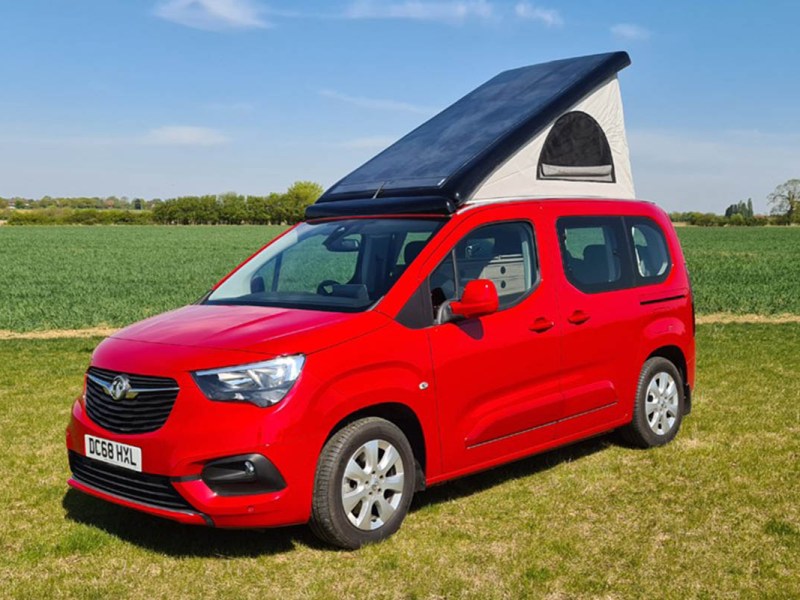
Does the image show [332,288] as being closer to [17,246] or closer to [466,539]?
[466,539]

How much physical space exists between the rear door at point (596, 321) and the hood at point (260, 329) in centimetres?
173

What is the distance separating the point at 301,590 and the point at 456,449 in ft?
4.65

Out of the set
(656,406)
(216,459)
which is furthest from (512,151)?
(216,459)

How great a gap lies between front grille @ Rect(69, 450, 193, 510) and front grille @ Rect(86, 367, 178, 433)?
9.5 inches

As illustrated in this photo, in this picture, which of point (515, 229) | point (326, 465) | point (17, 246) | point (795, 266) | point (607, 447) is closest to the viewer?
point (326, 465)

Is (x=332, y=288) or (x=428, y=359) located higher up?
(x=332, y=288)

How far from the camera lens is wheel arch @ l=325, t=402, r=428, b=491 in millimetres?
5232

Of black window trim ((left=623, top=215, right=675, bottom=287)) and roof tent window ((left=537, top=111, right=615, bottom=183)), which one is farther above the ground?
roof tent window ((left=537, top=111, right=615, bottom=183))

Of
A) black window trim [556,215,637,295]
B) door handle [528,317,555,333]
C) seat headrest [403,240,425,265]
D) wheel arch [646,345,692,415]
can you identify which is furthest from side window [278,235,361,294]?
wheel arch [646,345,692,415]

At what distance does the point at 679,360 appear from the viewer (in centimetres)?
764

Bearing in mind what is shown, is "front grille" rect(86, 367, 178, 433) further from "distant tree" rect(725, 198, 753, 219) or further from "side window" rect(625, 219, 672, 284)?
"distant tree" rect(725, 198, 753, 219)

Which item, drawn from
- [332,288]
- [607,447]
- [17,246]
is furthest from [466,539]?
[17,246]

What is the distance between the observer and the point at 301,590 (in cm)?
453

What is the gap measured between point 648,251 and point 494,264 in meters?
1.94
